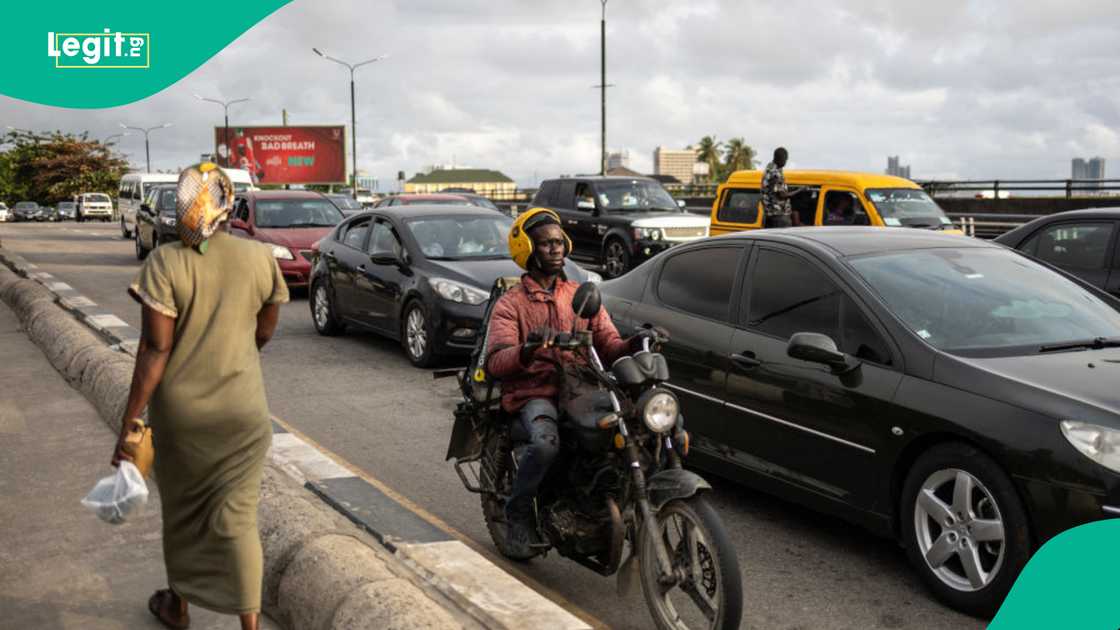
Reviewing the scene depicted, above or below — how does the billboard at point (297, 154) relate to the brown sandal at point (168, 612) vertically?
above

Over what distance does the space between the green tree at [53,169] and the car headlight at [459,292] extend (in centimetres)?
10403

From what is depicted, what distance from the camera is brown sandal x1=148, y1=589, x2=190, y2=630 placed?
426cm

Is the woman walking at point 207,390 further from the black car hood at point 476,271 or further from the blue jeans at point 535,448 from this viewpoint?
the black car hood at point 476,271

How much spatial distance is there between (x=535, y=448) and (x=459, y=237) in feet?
25.5

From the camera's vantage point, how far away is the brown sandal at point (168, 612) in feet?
14.0

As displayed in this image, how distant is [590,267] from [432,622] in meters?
17.9

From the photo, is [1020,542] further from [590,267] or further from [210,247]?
[590,267]

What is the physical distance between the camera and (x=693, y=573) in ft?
13.7

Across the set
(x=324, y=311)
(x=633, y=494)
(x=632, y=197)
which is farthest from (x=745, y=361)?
(x=632, y=197)

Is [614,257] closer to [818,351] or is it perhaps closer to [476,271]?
[476,271]

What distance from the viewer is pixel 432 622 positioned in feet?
12.5

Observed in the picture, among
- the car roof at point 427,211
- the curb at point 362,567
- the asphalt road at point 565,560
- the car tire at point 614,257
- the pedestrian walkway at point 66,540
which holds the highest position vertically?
the car roof at point 427,211

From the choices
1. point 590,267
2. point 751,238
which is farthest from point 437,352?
point 590,267

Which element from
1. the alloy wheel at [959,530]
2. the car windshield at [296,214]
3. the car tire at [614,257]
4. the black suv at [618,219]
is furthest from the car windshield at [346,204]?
the alloy wheel at [959,530]
